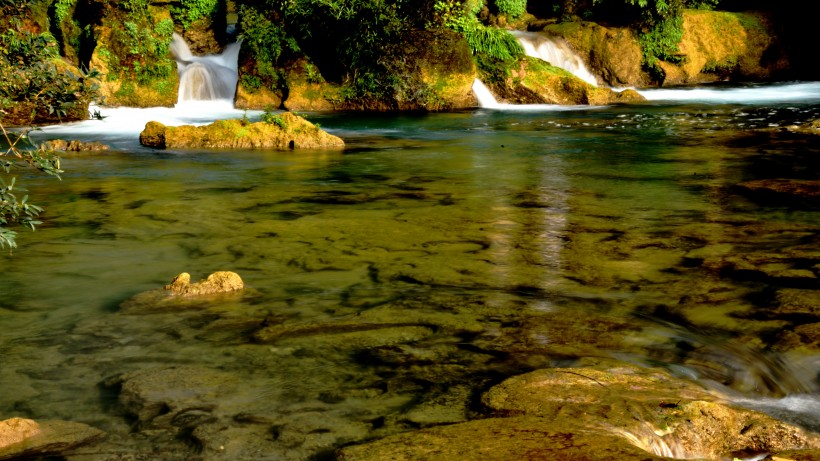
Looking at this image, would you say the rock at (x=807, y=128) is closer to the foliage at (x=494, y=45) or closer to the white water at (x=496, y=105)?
the white water at (x=496, y=105)

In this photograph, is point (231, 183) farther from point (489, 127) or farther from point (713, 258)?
point (489, 127)

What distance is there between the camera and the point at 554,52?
88.6ft

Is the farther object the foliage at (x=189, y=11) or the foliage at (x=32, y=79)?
the foliage at (x=189, y=11)

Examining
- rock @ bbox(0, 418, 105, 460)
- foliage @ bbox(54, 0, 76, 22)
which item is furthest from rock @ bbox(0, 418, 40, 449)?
foliage @ bbox(54, 0, 76, 22)

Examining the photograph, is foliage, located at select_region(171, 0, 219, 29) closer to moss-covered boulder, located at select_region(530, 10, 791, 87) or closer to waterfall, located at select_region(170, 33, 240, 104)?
waterfall, located at select_region(170, 33, 240, 104)

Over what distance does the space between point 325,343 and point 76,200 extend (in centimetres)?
605

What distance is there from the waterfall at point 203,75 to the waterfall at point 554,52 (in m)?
8.87

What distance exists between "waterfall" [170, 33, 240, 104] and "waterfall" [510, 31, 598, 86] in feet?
29.1

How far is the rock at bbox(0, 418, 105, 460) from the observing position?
3688 millimetres

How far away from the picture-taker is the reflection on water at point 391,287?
4434mm

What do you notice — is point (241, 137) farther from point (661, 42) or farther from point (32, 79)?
point (661, 42)

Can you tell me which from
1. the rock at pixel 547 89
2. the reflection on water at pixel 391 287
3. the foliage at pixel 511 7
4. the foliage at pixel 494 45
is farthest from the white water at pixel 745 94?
the reflection on water at pixel 391 287

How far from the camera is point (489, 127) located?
18031mm

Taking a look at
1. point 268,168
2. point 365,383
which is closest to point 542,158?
point 268,168
